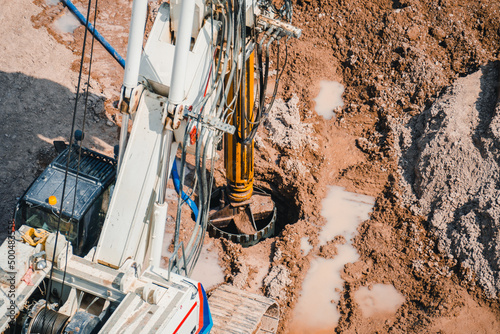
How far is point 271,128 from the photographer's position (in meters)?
11.7

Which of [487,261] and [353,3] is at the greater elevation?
[353,3]

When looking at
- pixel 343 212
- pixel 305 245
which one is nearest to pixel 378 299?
pixel 305 245

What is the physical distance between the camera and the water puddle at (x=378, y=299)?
9125 mm

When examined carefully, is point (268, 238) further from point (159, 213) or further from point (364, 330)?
point (159, 213)

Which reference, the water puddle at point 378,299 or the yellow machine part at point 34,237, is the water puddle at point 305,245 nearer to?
the water puddle at point 378,299

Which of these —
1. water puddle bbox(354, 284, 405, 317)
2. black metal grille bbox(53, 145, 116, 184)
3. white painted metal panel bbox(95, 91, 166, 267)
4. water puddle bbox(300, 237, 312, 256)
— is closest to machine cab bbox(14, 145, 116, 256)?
black metal grille bbox(53, 145, 116, 184)

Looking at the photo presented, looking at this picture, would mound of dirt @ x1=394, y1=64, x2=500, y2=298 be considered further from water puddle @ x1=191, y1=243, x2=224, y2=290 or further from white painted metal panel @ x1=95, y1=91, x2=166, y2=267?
white painted metal panel @ x1=95, y1=91, x2=166, y2=267

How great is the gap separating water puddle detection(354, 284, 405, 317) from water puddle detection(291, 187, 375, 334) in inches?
16.0

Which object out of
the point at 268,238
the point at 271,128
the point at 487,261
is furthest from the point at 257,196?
the point at 487,261

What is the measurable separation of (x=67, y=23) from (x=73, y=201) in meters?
7.49

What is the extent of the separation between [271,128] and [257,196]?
174cm

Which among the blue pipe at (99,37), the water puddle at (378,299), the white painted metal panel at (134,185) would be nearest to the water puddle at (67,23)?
the blue pipe at (99,37)

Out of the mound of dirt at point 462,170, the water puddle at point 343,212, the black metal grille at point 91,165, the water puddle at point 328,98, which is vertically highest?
the water puddle at point 328,98

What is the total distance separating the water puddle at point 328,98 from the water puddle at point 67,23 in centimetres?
626
